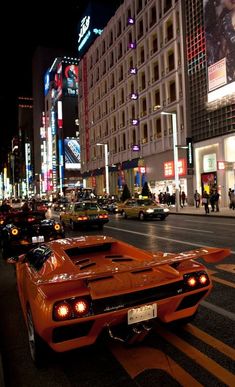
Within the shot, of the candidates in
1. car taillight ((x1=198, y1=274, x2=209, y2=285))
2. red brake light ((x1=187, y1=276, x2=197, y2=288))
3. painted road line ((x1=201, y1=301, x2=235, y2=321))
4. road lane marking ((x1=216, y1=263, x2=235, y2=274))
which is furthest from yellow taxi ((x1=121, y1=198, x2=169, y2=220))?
red brake light ((x1=187, y1=276, x2=197, y2=288))

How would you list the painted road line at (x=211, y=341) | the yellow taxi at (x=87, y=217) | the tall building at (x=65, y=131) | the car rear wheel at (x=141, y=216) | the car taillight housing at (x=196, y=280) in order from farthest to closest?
the tall building at (x=65, y=131)
the car rear wheel at (x=141, y=216)
the yellow taxi at (x=87, y=217)
the car taillight housing at (x=196, y=280)
the painted road line at (x=211, y=341)

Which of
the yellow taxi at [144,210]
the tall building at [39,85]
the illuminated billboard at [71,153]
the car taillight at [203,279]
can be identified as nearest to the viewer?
the car taillight at [203,279]

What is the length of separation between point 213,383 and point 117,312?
1050mm

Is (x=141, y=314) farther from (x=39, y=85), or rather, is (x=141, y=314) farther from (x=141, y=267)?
(x=39, y=85)

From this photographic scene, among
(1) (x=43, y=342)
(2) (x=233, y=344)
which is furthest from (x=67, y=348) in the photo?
(2) (x=233, y=344)

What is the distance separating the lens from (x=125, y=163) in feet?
172

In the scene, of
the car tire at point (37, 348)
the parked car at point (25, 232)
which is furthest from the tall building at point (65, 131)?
the car tire at point (37, 348)

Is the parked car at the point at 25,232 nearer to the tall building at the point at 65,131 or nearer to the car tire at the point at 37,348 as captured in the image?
the car tire at the point at 37,348

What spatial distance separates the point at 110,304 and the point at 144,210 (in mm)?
21069

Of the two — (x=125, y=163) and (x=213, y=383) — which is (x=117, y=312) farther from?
(x=125, y=163)

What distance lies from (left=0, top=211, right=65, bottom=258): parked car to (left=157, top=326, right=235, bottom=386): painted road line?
23.5 feet

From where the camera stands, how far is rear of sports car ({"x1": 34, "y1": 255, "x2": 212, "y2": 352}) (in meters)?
3.54

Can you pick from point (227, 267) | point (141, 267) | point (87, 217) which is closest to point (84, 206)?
point (87, 217)

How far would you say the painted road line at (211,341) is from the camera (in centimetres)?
400
